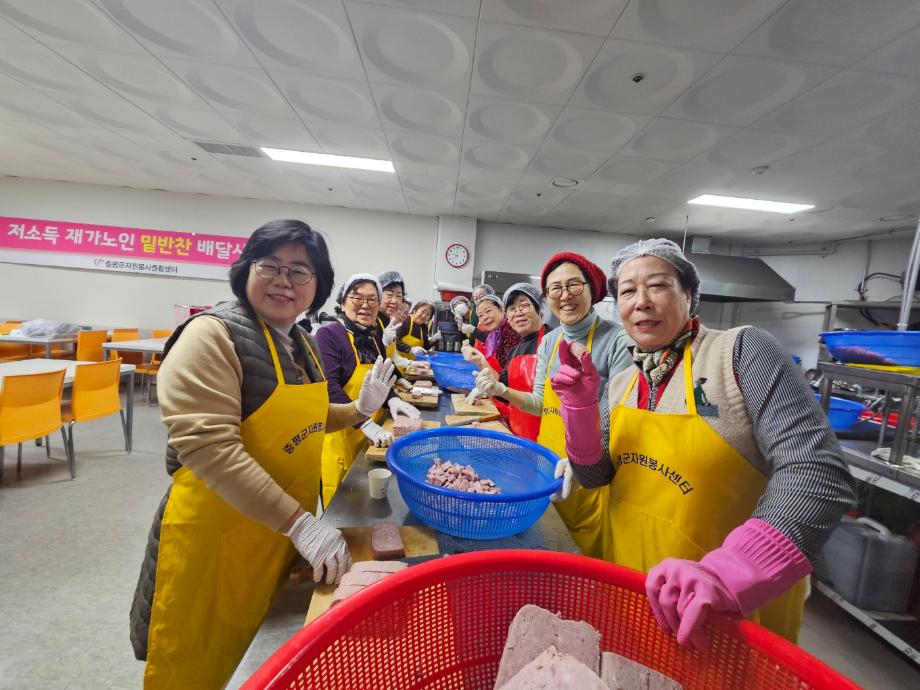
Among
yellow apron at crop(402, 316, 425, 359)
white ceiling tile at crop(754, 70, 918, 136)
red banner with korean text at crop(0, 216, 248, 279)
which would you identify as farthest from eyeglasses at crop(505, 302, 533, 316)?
red banner with korean text at crop(0, 216, 248, 279)

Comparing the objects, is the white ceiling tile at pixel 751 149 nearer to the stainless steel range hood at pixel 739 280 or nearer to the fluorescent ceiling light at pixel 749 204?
the fluorescent ceiling light at pixel 749 204

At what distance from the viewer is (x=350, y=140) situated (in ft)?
12.7

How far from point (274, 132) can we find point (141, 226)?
4.61 metres

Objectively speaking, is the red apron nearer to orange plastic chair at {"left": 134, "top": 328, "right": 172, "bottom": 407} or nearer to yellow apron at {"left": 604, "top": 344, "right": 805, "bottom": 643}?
yellow apron at {"left": 604, "top": 344, "right": 805, "bottom": 643}

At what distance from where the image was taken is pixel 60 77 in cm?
316

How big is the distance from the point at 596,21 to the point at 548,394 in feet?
7.18

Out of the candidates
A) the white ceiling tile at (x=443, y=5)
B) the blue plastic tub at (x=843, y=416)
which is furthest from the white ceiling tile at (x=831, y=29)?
the blue plastic tub at (x=843, y=416)

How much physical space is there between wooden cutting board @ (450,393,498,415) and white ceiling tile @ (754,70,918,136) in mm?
3181

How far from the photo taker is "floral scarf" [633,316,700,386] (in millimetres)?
997

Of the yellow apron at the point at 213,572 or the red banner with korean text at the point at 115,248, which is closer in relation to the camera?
the yellow apron at the point at 213,572

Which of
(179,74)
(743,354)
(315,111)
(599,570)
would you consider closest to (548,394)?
(743,354)

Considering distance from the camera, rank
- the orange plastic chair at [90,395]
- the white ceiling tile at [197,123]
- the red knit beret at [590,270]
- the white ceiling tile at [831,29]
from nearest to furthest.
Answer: the red knit beret at [590,270] → the white ceiling tile at [831,29] → the orange plastic chair at [90,395] → the white ceiling tile at [197,123]

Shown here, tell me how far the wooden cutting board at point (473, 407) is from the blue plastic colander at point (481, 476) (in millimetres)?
957

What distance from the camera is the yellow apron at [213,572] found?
0.95 metres
